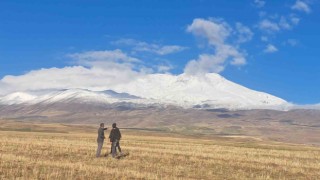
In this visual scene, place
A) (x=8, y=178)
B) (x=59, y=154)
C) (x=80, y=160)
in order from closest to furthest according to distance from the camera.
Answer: (x=8, y=178), (x=80, y=160), (x=59, y=154)

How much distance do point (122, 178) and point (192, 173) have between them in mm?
5445

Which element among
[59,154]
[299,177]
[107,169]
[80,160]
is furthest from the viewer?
[59,154]

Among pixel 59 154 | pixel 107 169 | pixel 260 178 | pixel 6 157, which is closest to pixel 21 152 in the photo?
pixel 59 154

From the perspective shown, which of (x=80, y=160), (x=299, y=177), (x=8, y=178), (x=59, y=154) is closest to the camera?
(x=8, y=178)

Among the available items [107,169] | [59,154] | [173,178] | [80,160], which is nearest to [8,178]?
[107,169]

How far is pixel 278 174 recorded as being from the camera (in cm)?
3056

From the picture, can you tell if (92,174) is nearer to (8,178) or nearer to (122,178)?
(122,178)

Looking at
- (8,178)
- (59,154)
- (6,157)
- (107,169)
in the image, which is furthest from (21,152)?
(8,178)

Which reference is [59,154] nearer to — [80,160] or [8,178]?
[80,160]

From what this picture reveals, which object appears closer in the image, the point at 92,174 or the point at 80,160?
the point at 92,174

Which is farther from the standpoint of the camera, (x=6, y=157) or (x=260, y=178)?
(x=6, y=157)

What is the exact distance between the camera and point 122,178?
2469cm

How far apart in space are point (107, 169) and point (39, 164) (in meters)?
3.99

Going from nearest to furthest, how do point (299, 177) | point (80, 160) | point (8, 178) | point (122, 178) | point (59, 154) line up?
point (8, 178) < point (122, 178) < point (299, 177) < point (80, 160) < point (59, 154)
